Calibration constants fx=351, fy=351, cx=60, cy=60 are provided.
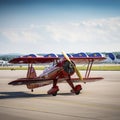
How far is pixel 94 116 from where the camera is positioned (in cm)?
1081

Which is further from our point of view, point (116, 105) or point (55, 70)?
point (55, 70)

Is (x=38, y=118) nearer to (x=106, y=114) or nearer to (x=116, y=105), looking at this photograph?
(x=106, y=114)

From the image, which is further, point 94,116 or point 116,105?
point 116,105

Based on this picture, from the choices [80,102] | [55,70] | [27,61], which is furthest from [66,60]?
[80,102]

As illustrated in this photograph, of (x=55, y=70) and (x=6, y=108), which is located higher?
Answer: (x=55, y=70)

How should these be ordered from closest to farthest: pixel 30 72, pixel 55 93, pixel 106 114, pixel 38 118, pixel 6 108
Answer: pixel 38 118 < pixel 106 114 < pixel 6 108 < pixel 55 93 < pixel 30 72

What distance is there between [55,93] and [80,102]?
9.89 ft

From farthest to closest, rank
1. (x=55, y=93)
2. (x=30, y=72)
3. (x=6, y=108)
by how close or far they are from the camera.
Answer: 1. (x=30, y=72)
2. (x=55, y=93)
3. (x=6, y=108)

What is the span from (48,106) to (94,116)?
9.79ft

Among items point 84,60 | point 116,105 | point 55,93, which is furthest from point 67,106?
point 84,60

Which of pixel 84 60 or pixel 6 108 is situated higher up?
pixel 84 60

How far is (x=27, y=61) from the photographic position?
715 inches

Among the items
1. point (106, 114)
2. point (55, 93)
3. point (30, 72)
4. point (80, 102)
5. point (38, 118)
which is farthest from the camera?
point (30, 72)

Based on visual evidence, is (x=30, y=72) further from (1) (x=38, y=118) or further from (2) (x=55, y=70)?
(1) (x=38, y=118)
